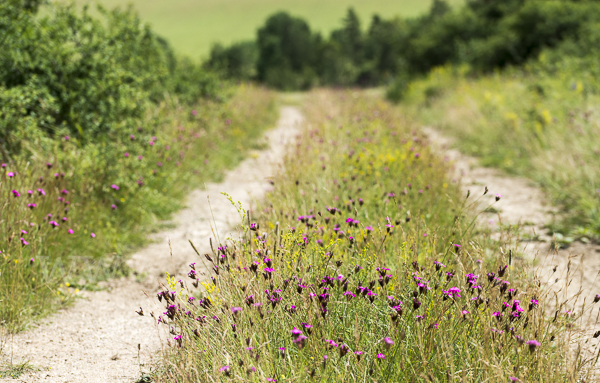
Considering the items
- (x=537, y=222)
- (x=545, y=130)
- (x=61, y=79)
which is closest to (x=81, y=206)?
(x=61, y=79)

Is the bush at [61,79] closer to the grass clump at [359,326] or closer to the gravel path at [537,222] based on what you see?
the grass clump at [359,326]

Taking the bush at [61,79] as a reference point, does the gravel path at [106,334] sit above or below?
below

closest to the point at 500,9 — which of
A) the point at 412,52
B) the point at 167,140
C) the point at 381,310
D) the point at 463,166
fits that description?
the point at 412,52

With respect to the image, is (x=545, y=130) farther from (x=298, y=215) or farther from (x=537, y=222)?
(x=298, y=215)

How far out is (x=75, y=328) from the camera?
10.6ft

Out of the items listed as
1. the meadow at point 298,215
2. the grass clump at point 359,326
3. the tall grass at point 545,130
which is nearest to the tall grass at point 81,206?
the meadow at point 298,215

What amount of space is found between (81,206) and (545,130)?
7.45 m

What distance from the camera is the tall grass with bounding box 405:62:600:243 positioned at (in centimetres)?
541

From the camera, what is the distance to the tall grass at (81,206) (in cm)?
336

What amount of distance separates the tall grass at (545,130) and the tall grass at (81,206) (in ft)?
15.3

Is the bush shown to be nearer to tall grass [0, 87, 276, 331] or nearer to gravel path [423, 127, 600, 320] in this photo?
tall grass [0, 87, 276, 331]

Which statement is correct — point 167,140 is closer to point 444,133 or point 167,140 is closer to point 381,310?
point 381,310

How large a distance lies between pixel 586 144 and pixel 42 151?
6.95 meters

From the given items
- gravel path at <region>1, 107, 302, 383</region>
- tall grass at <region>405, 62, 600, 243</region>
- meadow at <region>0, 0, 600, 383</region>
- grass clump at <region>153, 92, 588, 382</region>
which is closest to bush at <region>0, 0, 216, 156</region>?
meadow at <region>0, 0, 600, 383</region>
